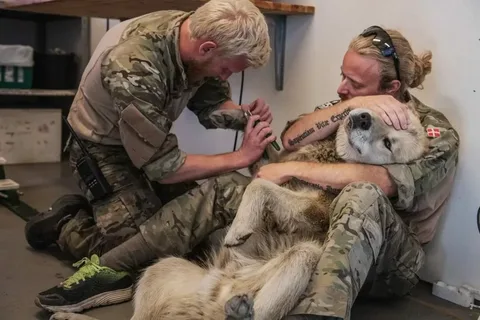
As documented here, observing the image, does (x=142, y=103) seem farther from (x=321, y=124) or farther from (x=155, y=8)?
(x=155, y=8)

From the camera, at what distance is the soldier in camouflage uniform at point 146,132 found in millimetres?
1867

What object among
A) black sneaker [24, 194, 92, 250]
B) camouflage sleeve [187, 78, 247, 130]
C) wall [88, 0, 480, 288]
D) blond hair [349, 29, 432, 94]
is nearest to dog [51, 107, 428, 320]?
blond hair [349, 29, 432, 94]

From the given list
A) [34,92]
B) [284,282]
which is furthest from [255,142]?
[34,92]

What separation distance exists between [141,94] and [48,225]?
77cm

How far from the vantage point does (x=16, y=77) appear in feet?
13.2

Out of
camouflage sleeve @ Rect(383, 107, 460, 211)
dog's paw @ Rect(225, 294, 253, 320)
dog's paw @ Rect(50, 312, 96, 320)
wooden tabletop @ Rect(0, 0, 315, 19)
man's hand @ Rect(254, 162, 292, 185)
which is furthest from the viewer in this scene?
wooden tabletop @ Rect(0, 0, 315, 19)

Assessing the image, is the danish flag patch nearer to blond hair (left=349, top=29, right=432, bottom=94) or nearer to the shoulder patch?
the shoulder patch

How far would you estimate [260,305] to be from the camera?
4.69 feet

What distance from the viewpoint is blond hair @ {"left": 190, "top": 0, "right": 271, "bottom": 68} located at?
6.12ft

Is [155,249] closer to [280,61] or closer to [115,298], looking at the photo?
[115,298]

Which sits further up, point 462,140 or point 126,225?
point 462,140

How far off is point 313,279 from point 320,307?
8 centimetres

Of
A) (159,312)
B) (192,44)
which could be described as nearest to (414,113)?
(192,44)

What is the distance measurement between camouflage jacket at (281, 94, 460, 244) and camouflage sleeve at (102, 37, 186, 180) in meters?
0.52
